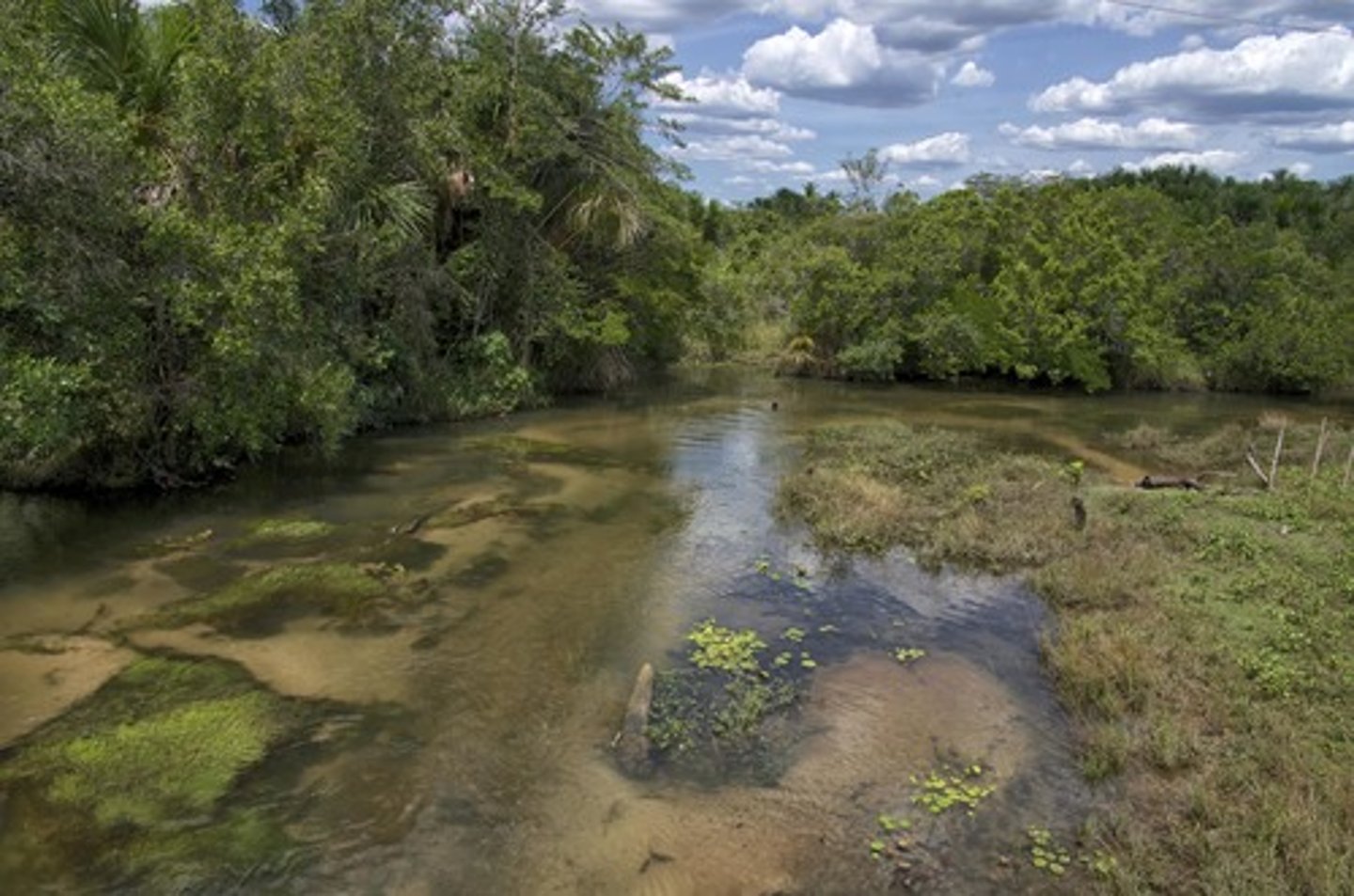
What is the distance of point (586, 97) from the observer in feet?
74.5

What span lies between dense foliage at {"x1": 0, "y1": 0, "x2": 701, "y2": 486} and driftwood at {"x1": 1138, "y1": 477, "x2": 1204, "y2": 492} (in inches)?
502

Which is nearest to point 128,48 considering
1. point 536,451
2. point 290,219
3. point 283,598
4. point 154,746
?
point 290,219

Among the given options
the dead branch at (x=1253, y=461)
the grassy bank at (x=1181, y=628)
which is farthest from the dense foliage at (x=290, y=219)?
the dead branch at (x=1253, y=461)

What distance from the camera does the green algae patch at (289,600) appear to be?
959cm

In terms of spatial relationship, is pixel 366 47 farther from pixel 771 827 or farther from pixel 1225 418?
pixel 1225 418

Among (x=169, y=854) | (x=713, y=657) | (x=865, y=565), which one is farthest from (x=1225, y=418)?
(x=169, y=854)

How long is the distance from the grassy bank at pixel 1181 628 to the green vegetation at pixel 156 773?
5.73 meters

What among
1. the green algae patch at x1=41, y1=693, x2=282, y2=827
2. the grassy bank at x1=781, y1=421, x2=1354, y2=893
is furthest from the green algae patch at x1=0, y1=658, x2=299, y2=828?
the grassy bank at x1=781, y1=421, x2=1354, y2=893

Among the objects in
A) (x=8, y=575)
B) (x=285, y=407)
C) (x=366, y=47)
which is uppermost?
(x=366, y=47)

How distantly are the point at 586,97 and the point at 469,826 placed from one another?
19.6m

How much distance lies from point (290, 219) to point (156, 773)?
8.68 meters

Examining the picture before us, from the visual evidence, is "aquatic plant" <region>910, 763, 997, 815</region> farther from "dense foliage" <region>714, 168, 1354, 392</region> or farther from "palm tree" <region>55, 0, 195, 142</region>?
"dense foliage" <region>714, 168, 1354, 392</region>

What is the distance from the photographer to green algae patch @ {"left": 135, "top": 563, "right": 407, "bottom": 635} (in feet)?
31.5

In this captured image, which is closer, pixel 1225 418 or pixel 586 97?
pixel 586 97
